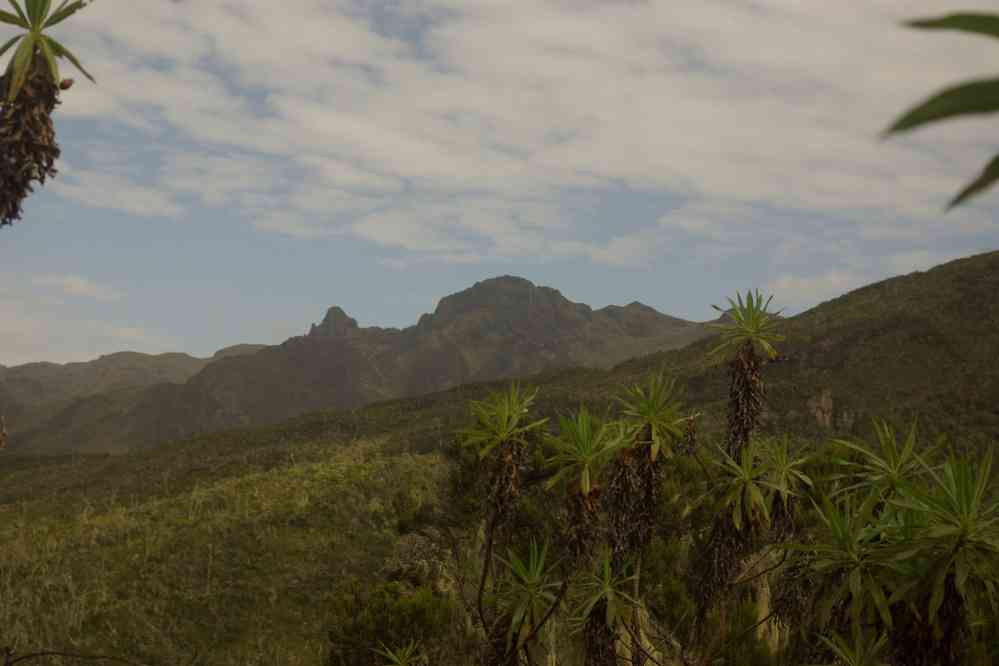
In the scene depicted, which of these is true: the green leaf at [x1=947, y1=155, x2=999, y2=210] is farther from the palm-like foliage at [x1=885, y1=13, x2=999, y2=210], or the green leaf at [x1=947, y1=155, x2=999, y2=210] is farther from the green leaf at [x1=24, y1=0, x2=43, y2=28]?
the green leaf at [x1=24, y1=0, x2=43, y2=28]

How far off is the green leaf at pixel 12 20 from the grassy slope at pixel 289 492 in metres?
16.7

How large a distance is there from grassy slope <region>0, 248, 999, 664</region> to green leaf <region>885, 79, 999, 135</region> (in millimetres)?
20512

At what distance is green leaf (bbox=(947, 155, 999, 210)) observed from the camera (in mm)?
1895

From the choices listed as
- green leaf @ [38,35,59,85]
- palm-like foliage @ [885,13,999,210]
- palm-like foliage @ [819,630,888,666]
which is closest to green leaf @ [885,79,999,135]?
palm-like foliage @ [885,13,999,210]

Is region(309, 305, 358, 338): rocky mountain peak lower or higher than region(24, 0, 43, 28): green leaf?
higher

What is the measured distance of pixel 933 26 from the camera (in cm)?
197

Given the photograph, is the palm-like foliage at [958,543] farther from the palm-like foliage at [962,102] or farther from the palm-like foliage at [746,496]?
the palm-like foliage at [962,102]

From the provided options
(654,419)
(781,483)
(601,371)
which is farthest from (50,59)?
(601,371)

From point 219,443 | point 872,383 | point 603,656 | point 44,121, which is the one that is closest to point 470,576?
point 603,656

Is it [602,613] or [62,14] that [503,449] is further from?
[62,14]

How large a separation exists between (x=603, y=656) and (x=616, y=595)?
0.94 metres

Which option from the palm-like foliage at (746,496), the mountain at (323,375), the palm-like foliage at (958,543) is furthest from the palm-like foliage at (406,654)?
the mountain at (323,375)

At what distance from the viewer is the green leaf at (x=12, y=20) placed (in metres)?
10.8

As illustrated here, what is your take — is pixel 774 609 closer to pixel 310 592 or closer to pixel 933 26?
pixel 933 26
